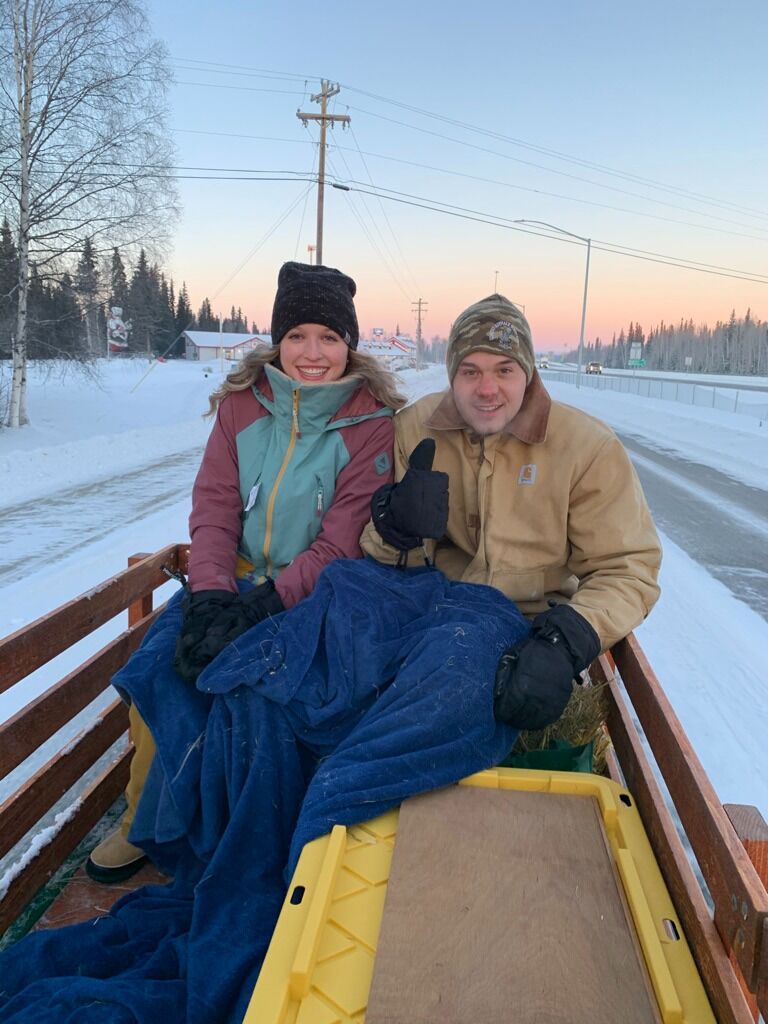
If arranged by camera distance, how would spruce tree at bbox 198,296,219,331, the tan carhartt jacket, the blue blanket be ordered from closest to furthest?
the blue blanket < the tan carhartt jacket < spruce tree at bbox 198,296,219,331

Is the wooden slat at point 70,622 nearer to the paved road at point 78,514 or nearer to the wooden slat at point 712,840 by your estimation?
the wooden slat at point 712,840

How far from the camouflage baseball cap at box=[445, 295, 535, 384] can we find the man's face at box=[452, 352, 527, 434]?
0.03 m

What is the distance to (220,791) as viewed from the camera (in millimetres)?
1978

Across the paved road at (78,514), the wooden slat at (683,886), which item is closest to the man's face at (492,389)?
the wooden slat at (683,886)

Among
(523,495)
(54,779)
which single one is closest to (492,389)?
(523,495)

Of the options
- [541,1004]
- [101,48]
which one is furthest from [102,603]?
[101,48]

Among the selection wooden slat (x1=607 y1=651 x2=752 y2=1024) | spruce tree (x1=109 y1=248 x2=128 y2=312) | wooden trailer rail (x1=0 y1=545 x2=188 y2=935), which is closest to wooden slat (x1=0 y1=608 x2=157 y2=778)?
wooden trailer rail (x1=0 y1=545 x2=188 y2=935)

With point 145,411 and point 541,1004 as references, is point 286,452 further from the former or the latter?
point 145,411

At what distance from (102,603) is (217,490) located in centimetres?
59

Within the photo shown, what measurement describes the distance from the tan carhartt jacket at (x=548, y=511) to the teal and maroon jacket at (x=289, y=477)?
18 centimetres

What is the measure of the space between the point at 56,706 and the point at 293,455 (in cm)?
119

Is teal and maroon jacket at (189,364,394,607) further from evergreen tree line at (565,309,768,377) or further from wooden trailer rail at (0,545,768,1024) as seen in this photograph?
evergreen tree line at (565,309,768,377)

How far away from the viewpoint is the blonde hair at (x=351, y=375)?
2.91 m

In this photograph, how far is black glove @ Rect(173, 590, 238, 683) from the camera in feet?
6.97
